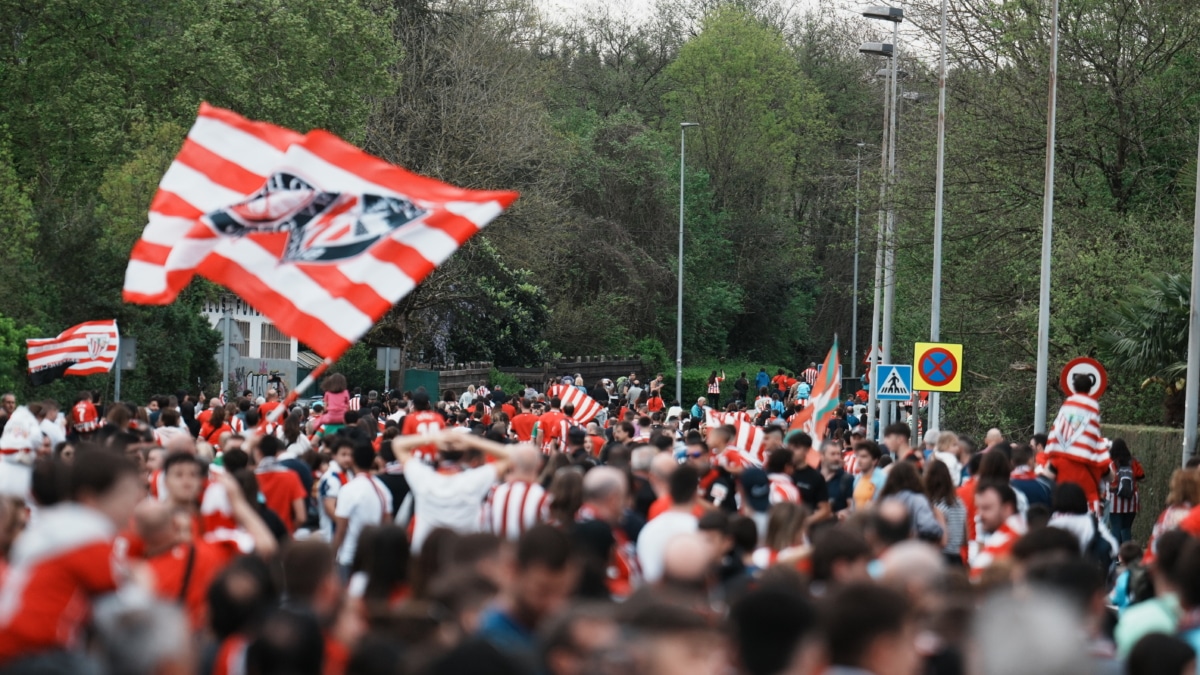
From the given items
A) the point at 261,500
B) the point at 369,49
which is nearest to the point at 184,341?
the point at 369,49

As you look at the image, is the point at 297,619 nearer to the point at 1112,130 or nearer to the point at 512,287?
the point at 1112,130

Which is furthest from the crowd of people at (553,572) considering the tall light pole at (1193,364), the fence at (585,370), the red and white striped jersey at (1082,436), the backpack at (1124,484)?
the fence at (585,370)

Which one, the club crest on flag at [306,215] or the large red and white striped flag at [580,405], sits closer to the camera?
the club crest on flag at [306,215]

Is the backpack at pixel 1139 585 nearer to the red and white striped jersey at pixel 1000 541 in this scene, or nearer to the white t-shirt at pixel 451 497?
the red and white striped jersey at pixel 1000 541

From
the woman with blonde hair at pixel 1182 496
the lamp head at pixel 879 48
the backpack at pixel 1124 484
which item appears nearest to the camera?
the woman with blonde hair at pixel 1182 496

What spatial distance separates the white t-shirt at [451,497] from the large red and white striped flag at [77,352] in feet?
51.1

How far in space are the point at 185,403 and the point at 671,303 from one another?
4617 cm

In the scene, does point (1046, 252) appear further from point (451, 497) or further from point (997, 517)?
point (451, 497)

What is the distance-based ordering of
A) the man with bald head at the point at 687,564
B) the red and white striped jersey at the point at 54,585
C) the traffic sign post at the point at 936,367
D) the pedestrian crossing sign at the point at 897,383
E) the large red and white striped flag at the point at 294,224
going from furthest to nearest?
the pedestrian crossing sign at the point at 897,383, the traffic sign post at the point at 936,367, the large red and white striped flag at the point at 294,224, the man with bald head at the point at 687,564, the red and white striped jersey at the point at 54,585

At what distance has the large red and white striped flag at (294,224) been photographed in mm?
12016

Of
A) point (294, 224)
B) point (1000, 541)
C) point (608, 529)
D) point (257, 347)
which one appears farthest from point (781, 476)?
point (257, 347)

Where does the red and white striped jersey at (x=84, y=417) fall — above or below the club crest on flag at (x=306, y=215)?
below

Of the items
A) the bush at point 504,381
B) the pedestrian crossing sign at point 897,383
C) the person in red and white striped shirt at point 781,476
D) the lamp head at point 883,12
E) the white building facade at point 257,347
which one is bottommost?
the bush at point 504,381

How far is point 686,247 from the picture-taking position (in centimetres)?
7288
